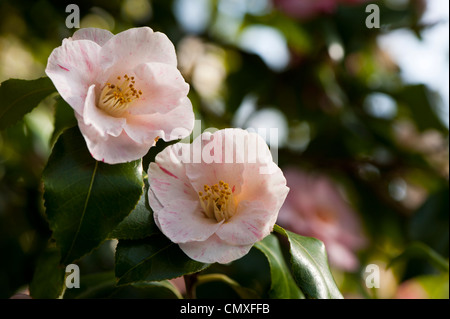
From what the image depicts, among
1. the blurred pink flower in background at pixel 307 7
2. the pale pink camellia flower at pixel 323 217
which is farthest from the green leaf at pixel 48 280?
the blurred pink flower in background at pixel 307 7

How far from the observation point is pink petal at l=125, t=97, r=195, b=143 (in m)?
0.63

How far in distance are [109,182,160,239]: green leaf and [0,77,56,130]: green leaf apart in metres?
0.19

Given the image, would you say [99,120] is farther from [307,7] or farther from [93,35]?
[307,7]

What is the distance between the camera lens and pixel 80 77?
0.63 m

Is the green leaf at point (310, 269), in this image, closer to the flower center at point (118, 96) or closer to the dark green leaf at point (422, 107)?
the flower center at point (118, 96)

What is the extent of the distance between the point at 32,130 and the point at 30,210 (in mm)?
238

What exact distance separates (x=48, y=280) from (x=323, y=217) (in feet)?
2.77

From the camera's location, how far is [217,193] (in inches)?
26.6

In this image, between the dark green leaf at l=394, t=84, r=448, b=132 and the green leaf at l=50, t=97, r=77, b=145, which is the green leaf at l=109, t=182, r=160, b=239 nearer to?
the green leaf at l=50, t=97, r=77, b=145

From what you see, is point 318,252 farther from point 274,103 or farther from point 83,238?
point 274,103

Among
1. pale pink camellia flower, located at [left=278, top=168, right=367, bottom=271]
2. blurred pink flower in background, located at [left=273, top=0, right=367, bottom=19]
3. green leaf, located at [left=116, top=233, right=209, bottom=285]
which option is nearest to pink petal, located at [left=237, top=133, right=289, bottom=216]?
green leaf, located at [left=116, top=233, right=209, bottom=285]

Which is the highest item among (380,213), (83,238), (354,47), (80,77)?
(354,47)

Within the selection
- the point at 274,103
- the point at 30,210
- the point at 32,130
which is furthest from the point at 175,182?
the point at 274,103

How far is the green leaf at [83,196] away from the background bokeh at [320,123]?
755 millimetres
